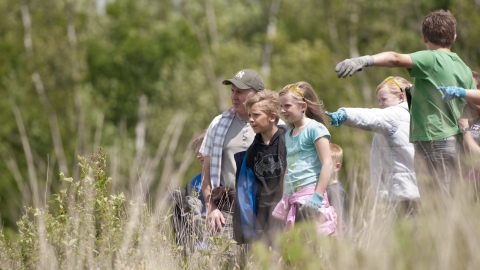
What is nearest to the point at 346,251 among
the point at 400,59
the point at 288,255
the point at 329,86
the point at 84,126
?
the point at 288,255

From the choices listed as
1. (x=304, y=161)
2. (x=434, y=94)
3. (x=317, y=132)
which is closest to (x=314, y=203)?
(x=304, y=161)

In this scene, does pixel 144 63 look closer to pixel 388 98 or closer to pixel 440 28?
pixel 388 98

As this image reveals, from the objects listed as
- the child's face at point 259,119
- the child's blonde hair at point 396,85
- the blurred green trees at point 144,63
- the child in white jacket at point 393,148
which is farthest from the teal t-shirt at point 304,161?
the blurred green trees at point 144,63

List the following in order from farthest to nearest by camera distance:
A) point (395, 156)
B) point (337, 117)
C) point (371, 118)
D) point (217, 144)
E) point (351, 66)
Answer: point (217, 144), point (395, 156), point (371, 118), point (337, 117), point (351, 66)

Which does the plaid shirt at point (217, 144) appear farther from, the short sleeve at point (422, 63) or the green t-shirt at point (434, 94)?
the short sleeve at point (422, 63)

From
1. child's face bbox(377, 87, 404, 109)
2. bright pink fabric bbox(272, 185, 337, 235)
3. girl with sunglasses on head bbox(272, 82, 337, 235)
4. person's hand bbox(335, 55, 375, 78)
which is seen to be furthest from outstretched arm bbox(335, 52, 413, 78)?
child's face bbox(377, 87, 404, 109)

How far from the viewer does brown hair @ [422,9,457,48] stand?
5.28m

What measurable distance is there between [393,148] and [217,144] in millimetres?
1246

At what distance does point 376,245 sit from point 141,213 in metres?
1.78

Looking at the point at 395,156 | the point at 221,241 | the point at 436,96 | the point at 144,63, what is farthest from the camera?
the point at 144,63

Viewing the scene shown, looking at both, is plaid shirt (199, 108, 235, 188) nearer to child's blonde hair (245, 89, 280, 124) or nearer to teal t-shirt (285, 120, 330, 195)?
child's blonde hair (245, 89, 280, 124)

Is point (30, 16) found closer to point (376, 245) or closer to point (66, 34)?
point (66, 34)

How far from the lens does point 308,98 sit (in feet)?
18.7

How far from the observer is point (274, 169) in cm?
566
